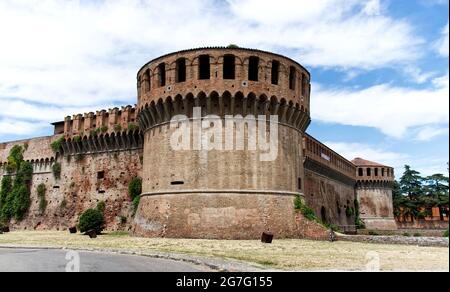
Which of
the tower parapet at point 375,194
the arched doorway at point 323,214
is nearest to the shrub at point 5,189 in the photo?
the arched doorway at point 323,214

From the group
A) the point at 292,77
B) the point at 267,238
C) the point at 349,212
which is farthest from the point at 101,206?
the point at 349,212

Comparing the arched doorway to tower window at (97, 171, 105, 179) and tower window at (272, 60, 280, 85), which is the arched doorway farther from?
tower window at (97, 171, 105, 179)

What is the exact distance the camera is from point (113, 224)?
31844 mm

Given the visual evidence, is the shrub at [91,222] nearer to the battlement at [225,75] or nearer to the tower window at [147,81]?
the battlement at [225,75]

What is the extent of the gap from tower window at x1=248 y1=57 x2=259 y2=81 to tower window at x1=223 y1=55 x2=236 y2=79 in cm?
101

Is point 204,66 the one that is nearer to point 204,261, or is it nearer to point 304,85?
point 304,85

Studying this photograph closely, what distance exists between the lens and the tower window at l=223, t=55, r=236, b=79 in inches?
979

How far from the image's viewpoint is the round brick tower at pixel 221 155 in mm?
23578

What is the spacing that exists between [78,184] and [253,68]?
17915 millimetres

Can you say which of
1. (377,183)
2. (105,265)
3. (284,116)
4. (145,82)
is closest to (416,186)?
(377,183)

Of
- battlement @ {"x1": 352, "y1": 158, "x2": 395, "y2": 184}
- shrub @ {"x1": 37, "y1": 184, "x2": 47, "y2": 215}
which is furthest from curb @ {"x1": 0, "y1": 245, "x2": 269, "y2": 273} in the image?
battlement @ {"x1": 352, "y1": 158, "x2": 395, "y2": 184}

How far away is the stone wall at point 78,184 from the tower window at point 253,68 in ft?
35.2

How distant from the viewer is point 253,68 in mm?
26234

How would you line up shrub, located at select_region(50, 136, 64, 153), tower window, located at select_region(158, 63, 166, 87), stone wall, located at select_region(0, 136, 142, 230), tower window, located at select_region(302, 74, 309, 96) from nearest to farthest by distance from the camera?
tower window, located at select_region(158, 63, 166, 87)
tower window, located at select_region(302, 74, 309, 96)
stone wall, located at select_region(0, 136, 142, 230)
shrub, located at select_region(50, 136, 64, 153)
